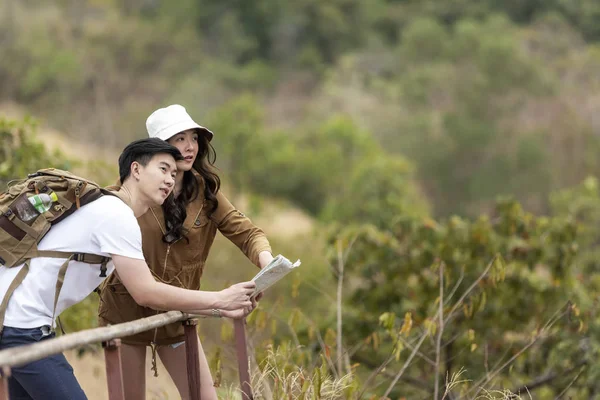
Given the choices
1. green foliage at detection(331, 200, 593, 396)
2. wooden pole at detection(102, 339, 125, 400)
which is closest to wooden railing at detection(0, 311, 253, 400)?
wooden pole at detection(102, 339, 125, 400)

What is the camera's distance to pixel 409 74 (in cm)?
4581

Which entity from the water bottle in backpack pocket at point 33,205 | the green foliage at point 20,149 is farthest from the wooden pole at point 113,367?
the green foliage at point 20,149

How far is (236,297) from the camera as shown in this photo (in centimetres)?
319

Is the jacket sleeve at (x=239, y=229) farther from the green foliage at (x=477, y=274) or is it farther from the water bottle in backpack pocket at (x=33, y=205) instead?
the green foliage at (x=477, y=274)

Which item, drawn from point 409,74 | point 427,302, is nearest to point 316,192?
point 409,74

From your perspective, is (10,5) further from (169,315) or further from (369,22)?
(169,315)

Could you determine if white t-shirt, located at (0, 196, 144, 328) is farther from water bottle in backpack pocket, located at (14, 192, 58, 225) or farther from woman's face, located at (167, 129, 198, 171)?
woman's face, located at (167, 129, 198, 171)

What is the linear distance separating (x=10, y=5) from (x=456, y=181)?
79.6 ft

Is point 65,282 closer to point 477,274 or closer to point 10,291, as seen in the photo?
point 10,291

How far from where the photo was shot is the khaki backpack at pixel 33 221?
273 cm

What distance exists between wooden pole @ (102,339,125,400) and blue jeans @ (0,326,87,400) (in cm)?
11

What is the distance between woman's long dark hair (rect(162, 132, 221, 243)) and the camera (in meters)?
3.54

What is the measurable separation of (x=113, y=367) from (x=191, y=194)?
3.39 ft

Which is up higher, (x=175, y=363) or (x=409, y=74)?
(x=175, y=363)
